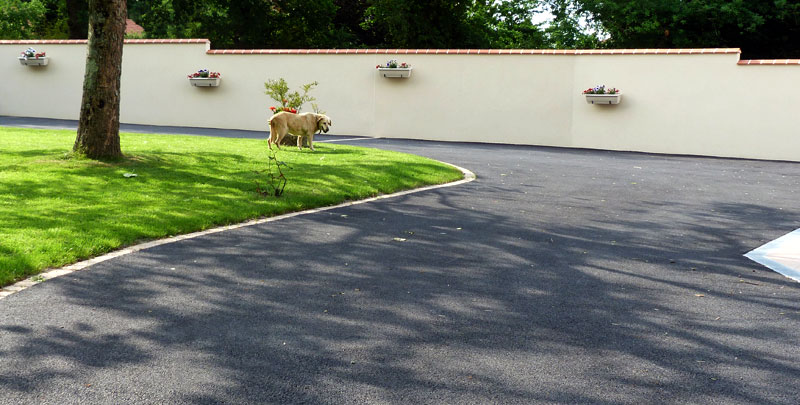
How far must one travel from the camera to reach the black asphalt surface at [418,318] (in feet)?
10.9

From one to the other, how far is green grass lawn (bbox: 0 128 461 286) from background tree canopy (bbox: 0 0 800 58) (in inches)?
698

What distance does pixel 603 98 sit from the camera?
61.3 feet

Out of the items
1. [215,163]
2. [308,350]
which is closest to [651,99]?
[215,163]

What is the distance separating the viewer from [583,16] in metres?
31.3

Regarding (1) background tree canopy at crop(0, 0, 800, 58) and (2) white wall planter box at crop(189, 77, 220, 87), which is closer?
(2) white wall planter box at crop(189, 77, 220, 87)

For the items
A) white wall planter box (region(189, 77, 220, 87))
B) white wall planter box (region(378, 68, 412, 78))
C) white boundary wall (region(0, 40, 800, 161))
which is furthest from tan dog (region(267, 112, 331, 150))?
white wall planter box (region(189, 77, 220, 87))

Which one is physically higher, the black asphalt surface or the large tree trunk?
the large tree trunk

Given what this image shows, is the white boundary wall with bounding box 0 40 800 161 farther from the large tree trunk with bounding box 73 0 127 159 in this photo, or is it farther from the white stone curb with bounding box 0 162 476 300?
the large tree trunk with bounding box 73 0 127 159

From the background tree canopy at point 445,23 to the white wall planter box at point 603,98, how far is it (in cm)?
1021

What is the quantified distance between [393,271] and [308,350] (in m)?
1.78

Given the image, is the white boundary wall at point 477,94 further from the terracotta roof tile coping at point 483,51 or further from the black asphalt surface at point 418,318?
the black asphalt surface at point 418,318

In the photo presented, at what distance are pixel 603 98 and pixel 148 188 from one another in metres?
13.2

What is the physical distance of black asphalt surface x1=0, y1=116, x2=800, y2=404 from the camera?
331 centimetres

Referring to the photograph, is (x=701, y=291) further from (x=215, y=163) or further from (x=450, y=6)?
(x=450, y=6)
